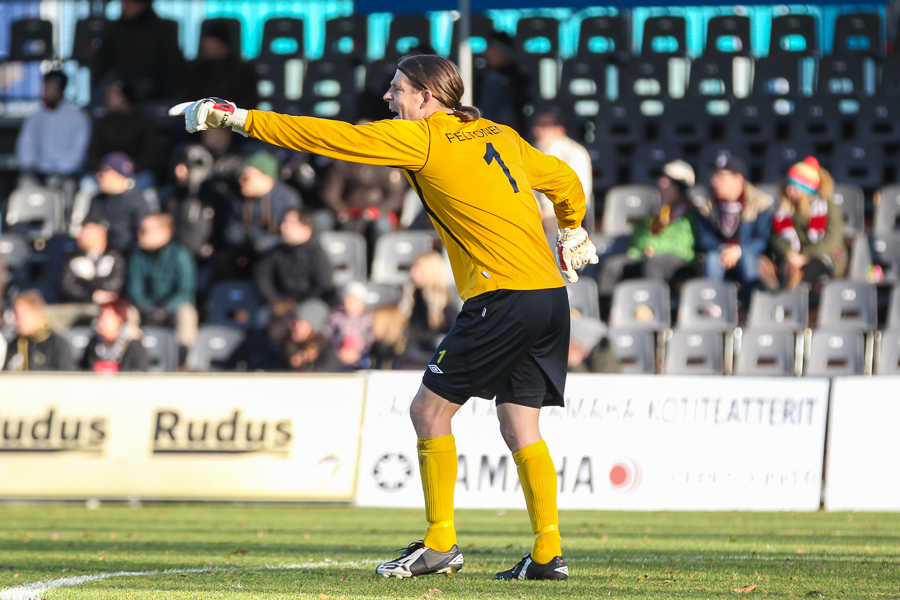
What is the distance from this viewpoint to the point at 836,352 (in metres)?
11.4

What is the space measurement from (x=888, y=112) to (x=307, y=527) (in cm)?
1043

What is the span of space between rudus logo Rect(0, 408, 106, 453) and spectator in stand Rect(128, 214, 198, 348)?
2.33 metres

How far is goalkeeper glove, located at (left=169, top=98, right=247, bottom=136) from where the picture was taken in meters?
4.49

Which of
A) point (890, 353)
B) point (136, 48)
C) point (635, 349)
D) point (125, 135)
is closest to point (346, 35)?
point (136, 48)

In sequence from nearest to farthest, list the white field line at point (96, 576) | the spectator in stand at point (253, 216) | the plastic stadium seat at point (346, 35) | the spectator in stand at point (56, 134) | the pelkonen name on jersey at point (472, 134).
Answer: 1. the white field line at point (96, 576)
2. the pelkonen name on jersey at point (472, 134)
3. the spectator in stand at point (253, 216)
4. the spectator in stand at point (56, 134)
5. the plastic stadium seat at point (346, 35)

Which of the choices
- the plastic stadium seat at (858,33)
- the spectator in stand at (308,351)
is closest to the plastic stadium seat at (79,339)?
the spectator in stand at (308,351)

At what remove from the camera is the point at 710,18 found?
16438mm

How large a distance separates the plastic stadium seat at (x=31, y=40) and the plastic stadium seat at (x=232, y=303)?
592cm

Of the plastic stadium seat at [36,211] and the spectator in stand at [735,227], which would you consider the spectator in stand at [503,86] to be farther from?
the plastic stadium seat at [36,211]

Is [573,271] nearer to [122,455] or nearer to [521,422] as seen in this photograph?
[521,422]

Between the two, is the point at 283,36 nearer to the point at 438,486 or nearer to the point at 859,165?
the point at 859,165

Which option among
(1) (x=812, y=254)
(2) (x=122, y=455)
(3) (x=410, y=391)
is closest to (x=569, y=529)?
(3) (x=410, y=391)

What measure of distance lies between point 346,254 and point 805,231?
494 cm

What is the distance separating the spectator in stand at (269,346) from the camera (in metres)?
11.6
